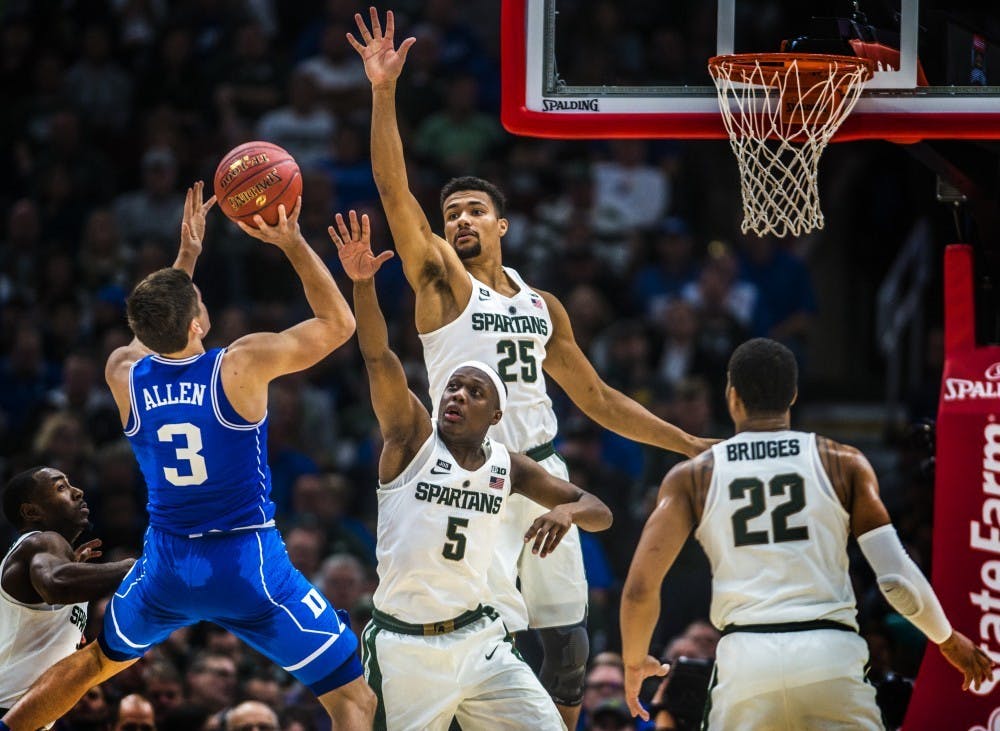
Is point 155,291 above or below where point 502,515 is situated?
above

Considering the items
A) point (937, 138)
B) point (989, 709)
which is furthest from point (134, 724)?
point (937, 138)

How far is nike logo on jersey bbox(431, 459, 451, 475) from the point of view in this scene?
23.4 ft

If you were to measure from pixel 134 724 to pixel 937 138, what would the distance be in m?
5.36

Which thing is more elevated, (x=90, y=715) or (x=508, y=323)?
(x=508, y=323)

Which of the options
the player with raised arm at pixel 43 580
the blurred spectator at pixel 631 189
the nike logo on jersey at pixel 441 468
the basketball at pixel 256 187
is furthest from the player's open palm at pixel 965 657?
the blurred spectator at pixel 631 189

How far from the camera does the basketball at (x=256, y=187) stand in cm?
761

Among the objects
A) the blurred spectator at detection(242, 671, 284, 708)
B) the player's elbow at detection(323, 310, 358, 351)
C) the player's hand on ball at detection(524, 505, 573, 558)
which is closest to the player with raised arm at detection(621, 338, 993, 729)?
the player's hand on ball at detection(524, 505, 573, 558)

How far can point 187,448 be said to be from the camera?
7008 mm

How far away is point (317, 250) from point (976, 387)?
6882mm

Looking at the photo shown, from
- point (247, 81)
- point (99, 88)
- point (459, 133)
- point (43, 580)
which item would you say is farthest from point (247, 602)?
point (99, 88)

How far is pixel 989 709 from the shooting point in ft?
26.6

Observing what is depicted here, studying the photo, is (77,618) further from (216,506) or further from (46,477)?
(216,506)

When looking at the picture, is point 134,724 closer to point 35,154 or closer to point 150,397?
point 150,397

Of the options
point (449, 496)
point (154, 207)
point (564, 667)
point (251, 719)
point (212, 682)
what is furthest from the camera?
point (154, 207)
